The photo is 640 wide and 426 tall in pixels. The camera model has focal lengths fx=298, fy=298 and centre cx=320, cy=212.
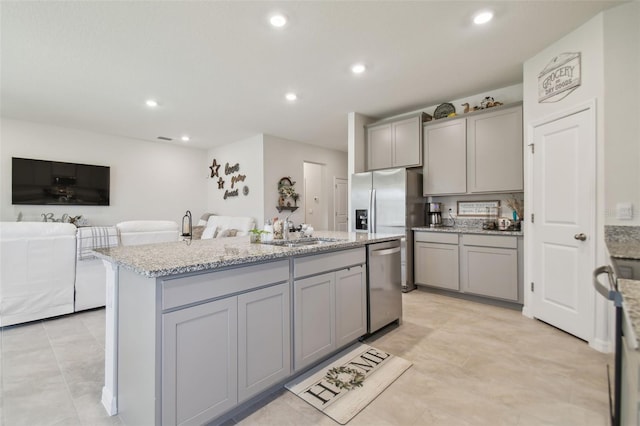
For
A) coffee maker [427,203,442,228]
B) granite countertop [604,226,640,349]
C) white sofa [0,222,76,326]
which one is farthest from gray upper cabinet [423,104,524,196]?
white sofa [0,222,76,326]

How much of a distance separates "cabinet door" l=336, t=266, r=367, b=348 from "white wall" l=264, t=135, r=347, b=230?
3.69m

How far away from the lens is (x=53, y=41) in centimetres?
263

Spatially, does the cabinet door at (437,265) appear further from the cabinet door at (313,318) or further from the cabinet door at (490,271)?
the cabinet door at (313,318)

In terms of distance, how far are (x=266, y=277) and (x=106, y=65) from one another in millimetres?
2979

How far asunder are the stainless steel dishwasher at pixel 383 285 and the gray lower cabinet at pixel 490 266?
4.18ft

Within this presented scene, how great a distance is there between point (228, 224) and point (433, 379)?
500 centimetres

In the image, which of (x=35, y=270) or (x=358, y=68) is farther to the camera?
(x=358, y=68)

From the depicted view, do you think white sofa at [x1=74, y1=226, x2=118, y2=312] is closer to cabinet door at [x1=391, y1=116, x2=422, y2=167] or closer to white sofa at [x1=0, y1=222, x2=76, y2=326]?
white sofa at [x1=0, y1=222, x2=76, y2=326]

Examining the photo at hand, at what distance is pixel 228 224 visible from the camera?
6.15 m

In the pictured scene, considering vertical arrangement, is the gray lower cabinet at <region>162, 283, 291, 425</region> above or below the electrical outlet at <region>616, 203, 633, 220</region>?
below

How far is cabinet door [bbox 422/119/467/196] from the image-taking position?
3.86 meters

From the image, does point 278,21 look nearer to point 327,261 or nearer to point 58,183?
point 327,261

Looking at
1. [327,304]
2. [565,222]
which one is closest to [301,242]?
[327,304]

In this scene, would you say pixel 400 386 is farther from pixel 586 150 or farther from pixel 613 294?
pixel 586 150
